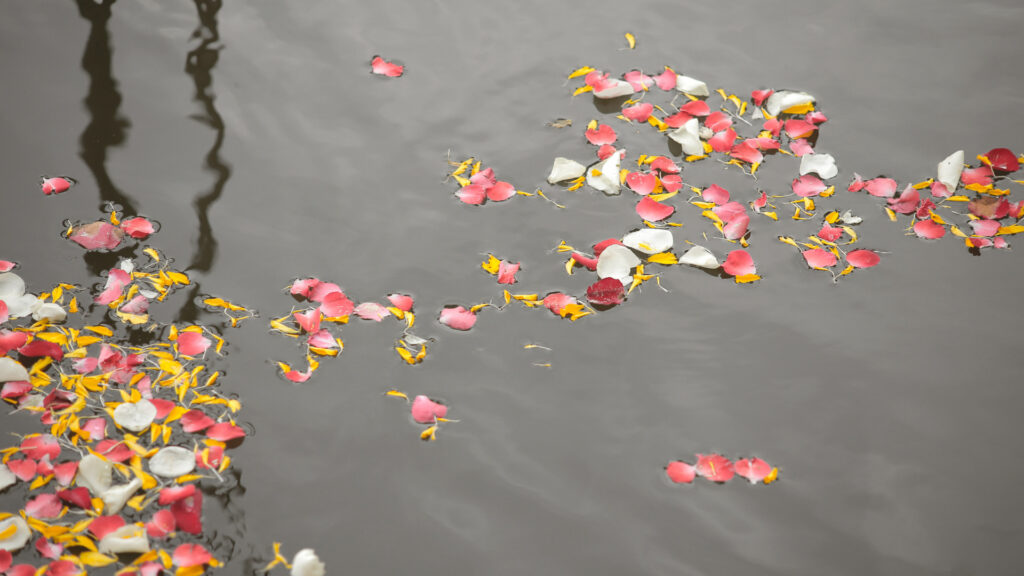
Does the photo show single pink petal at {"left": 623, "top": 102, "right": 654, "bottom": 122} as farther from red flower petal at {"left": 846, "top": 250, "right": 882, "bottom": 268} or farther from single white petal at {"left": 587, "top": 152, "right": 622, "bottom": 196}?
red flower petal at {"left": 846, "top": 250, "right": 882, "bottom": 268}

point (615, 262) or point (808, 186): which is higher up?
point (808, 186)

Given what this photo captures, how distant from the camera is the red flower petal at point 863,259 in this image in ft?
6.95

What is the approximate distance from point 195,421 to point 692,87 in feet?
6.13

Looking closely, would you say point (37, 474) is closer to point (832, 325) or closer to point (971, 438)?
point (832, 325)

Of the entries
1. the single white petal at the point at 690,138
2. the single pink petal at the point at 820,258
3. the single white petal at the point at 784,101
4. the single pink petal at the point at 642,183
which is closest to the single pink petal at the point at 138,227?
the single pink petal at the point at 642,183

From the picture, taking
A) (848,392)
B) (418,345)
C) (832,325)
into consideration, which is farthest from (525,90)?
(848,392)

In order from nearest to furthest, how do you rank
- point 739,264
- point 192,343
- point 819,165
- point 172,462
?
point 172,462 → point 192,343 → point 739,264 → point 819,165

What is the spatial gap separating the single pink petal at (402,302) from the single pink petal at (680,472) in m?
0.79

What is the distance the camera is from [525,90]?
8.45 ft

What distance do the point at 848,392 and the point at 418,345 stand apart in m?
1.10

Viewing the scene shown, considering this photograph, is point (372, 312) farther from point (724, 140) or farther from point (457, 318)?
point (724, 140)

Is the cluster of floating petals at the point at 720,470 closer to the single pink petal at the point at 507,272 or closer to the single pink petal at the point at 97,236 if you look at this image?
the single pink petal at the point at 507,272

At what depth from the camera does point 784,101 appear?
8.17ft

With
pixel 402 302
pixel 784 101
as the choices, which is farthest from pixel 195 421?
pixel 784 101
